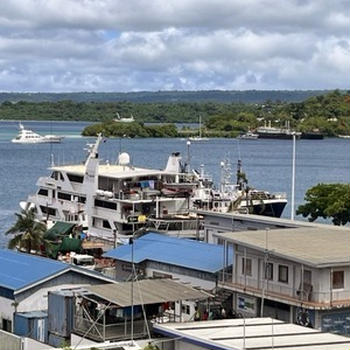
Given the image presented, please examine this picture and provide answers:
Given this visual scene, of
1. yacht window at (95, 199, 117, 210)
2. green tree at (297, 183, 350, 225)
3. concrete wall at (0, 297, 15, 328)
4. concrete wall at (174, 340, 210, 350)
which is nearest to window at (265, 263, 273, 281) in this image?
concrete wall at (174, 340, 210, 350)

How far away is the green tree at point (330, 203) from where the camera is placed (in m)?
37.0

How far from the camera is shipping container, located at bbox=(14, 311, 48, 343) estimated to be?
20578 mm

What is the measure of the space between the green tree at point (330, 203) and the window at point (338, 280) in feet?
59.0

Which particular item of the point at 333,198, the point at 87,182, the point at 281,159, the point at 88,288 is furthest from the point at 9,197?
the point at 281,159

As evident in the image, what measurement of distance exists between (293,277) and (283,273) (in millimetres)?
353

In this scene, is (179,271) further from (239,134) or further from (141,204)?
(239,134)

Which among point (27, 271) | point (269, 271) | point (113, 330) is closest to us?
point (113, 330)

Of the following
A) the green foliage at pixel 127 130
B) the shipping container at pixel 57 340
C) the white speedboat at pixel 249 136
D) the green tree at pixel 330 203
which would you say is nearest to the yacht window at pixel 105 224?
the green tree at pixel 330 203

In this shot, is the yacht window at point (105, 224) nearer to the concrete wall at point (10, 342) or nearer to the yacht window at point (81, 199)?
the yacht window at point (81, 199)

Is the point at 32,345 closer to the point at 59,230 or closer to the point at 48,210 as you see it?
the point at 59,230

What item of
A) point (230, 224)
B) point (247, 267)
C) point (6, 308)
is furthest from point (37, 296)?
point (230, 224)

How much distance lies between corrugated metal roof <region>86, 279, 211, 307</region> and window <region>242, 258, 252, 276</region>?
0.91 metres

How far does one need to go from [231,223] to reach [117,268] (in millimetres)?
3378

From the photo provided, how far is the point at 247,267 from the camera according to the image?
20750 millimetres
